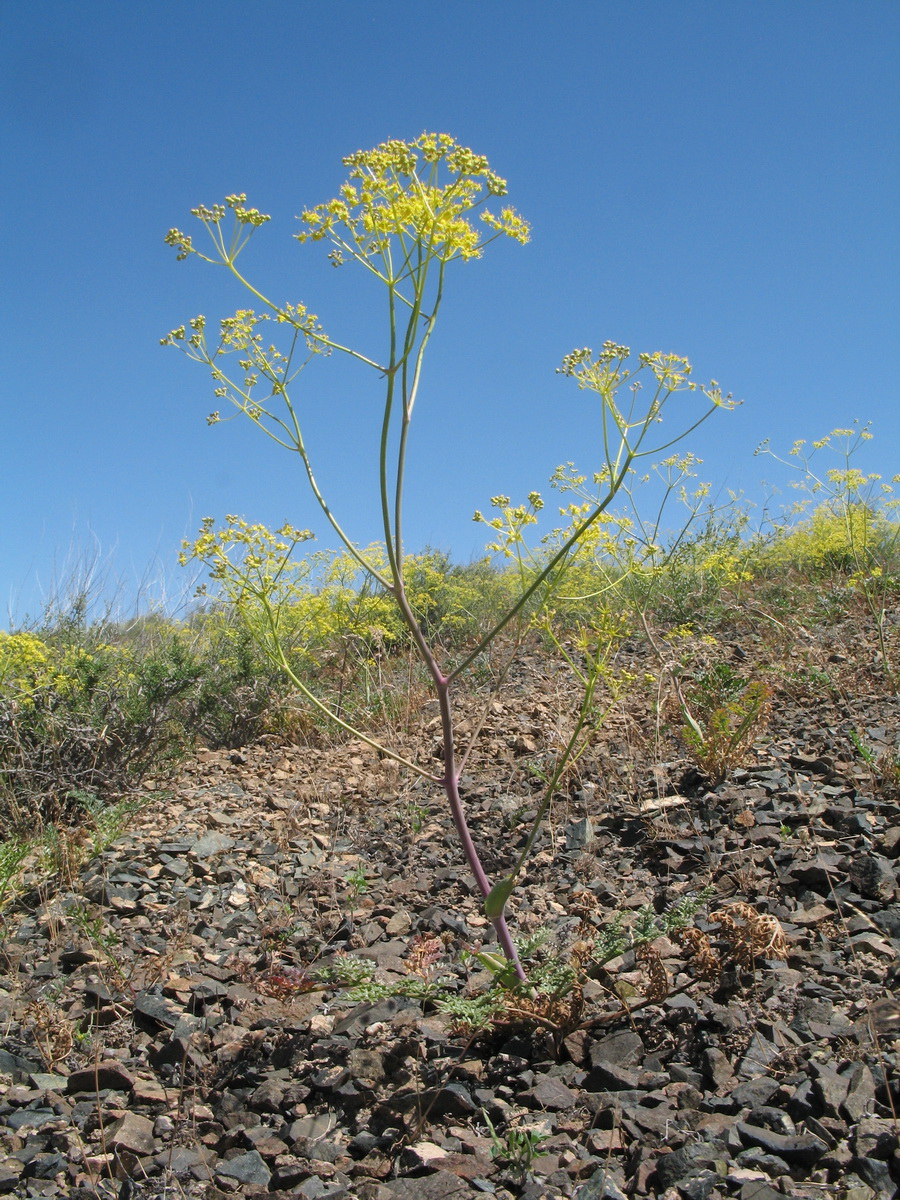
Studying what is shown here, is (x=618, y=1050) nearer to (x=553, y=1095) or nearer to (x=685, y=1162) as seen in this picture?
(x=553, y=1095)

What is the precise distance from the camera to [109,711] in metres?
5.16

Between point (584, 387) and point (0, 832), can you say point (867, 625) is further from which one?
point (0, 832)

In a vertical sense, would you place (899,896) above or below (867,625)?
below

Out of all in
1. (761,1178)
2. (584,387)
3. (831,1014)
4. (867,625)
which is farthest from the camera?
(867,625)

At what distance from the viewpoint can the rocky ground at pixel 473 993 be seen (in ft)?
6.31

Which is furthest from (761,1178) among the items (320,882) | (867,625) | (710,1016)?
(867,625)

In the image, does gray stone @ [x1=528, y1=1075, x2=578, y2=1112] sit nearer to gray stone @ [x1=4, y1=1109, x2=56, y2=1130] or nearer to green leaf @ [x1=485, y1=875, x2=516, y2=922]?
green leaf @ [x1=485, y1=875, x2=516, y2=922]

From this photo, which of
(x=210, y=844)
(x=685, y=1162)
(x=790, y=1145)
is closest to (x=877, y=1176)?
(x=790, y=1145)

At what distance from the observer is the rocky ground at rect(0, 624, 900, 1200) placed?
6.31ft

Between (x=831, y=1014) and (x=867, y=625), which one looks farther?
(x=867, y=625)

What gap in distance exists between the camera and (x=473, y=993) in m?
2.60

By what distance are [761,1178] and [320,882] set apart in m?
2.28

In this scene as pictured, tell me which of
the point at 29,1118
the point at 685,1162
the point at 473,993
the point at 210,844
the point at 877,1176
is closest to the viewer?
the point at 877,1176

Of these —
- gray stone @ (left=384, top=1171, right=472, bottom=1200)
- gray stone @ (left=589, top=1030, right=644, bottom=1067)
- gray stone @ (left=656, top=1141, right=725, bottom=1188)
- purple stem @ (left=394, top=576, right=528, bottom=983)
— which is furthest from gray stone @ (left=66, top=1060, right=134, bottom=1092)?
gray stone @ (left=656, top=1141, right=725, bottom=1188)
